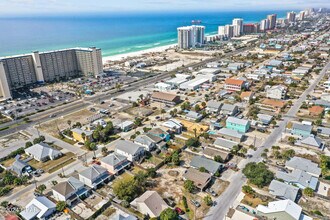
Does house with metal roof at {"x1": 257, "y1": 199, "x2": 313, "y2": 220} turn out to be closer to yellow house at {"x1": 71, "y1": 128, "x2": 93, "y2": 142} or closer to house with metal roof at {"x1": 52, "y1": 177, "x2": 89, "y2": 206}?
house with metal roof at {"x1": 52, "y1": 177, "x2": 89, "y2": 206}

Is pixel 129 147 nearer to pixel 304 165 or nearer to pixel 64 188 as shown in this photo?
pixel 64 188

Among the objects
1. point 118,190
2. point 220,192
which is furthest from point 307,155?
point 118,190

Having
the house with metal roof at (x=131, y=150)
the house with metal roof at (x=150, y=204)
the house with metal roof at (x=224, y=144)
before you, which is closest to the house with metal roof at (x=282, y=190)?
the house with metal roof at (x=224, y=144)

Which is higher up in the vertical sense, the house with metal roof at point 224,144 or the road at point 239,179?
the house with metal roof at point 224,144

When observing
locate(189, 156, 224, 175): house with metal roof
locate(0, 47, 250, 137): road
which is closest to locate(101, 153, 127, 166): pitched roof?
locate(189, 156, 224, 175): house with metal roof

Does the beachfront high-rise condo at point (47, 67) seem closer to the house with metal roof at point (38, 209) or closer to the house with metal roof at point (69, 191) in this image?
the house with metal roof at point (69, 191)

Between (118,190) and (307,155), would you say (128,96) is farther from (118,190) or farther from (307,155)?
(307,155)
